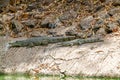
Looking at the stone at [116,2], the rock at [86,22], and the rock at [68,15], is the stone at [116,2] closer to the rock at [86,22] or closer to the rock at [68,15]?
the rock at [86,22]

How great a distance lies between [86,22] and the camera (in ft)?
28.3

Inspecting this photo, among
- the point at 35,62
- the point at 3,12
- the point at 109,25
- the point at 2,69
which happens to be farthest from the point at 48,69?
the point at 3,12

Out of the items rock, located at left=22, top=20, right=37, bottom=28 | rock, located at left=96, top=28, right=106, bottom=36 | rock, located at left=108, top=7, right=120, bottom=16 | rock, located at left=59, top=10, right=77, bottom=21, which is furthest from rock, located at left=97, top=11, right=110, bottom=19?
rock, located at left=22, top=20, right=37, bottom=28

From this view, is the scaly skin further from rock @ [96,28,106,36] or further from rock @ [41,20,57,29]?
rock @ [41,20,57,29]

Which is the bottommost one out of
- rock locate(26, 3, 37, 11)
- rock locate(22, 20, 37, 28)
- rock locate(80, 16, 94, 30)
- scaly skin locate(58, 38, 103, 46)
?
scaly skin locate(58, 38, 103, 46)

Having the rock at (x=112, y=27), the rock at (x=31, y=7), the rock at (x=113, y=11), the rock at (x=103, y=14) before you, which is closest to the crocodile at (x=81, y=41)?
the rock at (x=112, y=27)

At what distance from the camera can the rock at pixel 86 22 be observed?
8492mm

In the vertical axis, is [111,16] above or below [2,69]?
above

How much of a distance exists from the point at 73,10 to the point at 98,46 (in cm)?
195

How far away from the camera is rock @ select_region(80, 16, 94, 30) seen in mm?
8492

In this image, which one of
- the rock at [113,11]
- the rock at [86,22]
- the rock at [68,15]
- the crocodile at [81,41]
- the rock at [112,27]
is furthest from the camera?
the rock at [68,15]

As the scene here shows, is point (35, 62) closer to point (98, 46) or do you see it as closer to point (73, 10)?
point (98, 46)

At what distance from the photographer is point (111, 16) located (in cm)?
855

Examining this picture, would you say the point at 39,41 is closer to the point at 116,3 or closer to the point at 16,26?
the point at 16,26
